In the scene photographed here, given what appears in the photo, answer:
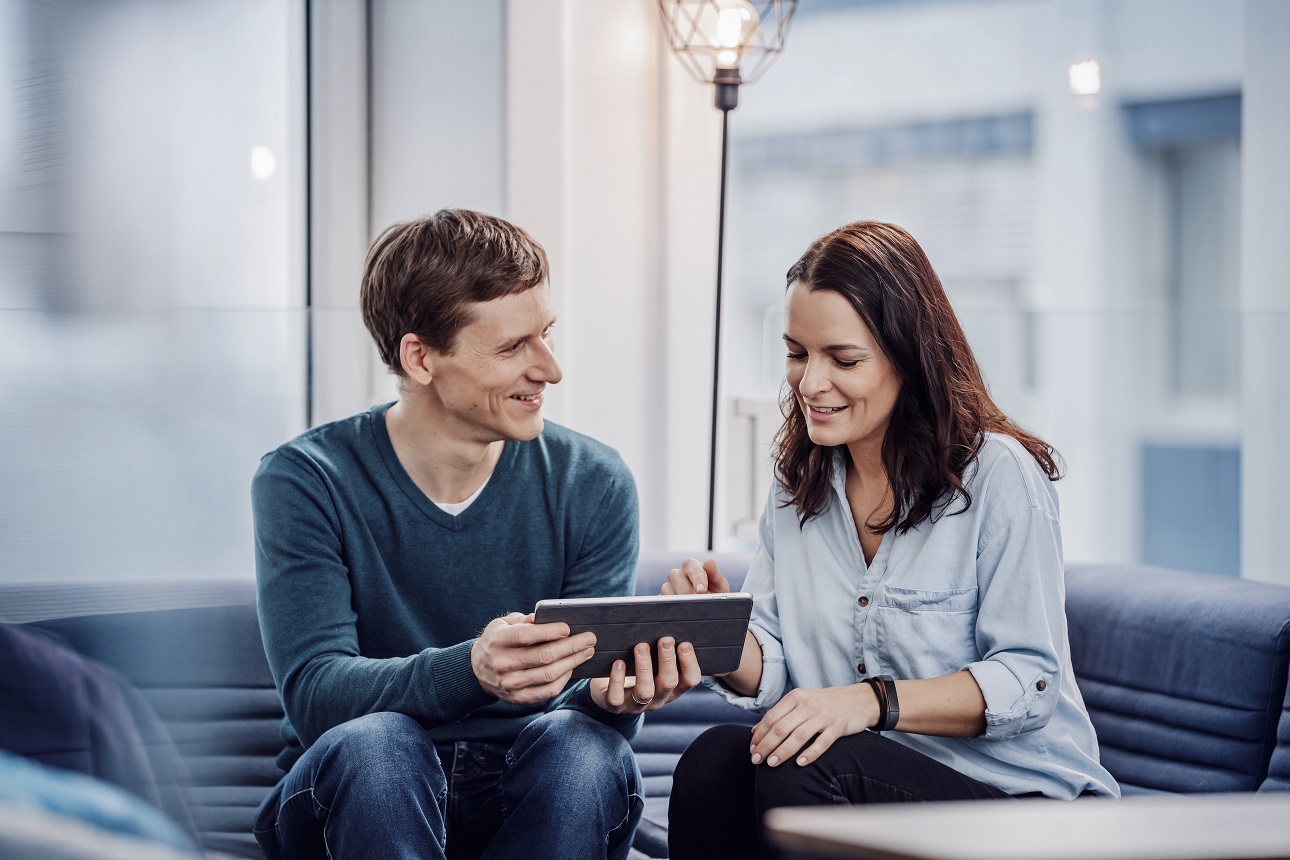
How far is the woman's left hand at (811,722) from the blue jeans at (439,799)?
0.70 feet

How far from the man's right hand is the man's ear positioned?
0.43 metres

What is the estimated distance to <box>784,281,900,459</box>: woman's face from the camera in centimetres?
153

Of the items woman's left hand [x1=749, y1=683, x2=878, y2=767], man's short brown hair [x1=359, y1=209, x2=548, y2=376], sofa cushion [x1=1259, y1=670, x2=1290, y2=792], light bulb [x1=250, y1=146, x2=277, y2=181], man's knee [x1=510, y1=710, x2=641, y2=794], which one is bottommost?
sofa cushion [x1=1259, y1=670, x2=1290, y2=792]

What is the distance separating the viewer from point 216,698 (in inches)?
78.9

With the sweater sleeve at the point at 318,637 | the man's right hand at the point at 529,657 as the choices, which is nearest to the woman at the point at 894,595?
the man's right hand at the point at 529,657

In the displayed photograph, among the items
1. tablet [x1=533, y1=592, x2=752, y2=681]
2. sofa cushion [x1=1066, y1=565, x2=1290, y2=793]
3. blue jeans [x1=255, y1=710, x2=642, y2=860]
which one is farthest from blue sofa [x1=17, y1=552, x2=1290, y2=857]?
tablet [x1=533, y1=592, x2=752, y2=681]

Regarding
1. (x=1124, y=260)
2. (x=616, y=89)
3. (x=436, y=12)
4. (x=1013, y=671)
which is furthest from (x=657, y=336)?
(x=1013, y=671)

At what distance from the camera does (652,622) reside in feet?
4.66

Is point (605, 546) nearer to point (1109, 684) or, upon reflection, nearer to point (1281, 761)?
point (1109, 684)

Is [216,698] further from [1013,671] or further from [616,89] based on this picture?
[616,89]

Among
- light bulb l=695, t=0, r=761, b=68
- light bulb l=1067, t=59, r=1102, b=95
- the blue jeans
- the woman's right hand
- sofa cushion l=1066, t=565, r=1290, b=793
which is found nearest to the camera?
the blue jeans

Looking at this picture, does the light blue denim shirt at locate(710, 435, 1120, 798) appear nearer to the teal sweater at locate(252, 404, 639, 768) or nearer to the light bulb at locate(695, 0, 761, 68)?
the teal sweater at locate(252, 404, 639, 768)

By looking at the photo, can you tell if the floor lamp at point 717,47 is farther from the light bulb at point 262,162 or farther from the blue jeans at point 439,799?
the blue jeans at point 439,799

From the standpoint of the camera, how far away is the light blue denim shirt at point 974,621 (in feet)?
4.71
